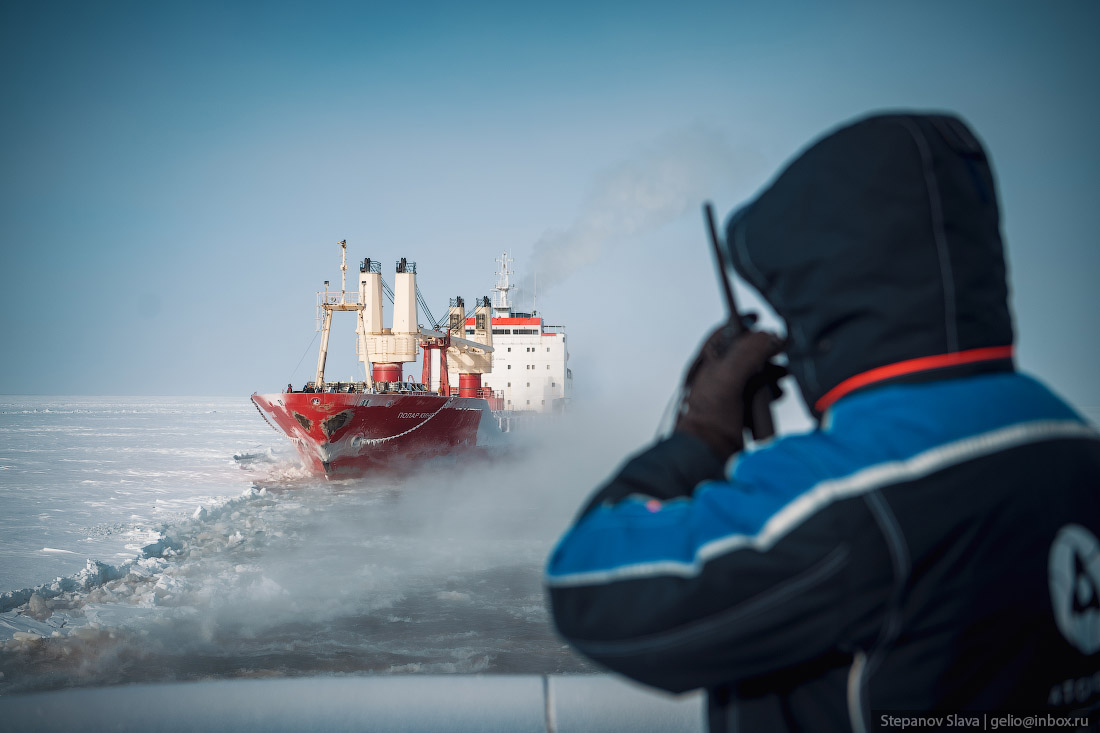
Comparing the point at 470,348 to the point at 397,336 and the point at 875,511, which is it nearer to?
the point at 397,336

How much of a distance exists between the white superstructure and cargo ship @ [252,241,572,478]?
2.1 inches

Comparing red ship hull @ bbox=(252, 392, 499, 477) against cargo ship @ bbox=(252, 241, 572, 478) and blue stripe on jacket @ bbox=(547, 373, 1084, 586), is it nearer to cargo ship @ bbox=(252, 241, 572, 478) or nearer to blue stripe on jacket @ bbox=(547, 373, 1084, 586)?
cargo ship @ bbox=(252, 241, 572, 478)

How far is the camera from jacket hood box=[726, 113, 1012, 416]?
0.76 m

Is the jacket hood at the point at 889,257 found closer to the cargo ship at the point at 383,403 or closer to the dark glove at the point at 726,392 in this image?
the dark glove at the point at 726,392

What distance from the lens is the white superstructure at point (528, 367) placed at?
108 ft

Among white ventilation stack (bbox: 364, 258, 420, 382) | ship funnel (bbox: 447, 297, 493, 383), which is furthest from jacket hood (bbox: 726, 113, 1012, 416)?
ship funnel (bbox: 447, 297, 493, 383)

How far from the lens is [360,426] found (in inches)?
703

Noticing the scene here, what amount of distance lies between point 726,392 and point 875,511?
285 mm

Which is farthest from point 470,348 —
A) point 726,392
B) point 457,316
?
point 726,392

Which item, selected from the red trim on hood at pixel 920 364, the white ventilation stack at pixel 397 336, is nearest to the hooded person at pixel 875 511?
the red trim on hood at pixel 920 364

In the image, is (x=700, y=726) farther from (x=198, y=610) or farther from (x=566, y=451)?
(x=566, y=451)

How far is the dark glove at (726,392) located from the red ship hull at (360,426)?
55.4 ft

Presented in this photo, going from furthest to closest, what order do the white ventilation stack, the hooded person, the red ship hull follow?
1. the white ventilation stack
2. the red ship hull
3. the hooded person

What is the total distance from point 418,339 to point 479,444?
519 centimetres
